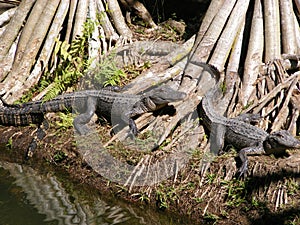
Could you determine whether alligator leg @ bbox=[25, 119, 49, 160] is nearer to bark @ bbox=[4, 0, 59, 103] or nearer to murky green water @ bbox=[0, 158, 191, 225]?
murky green water @ bbox=[0, 158, 191, 225]

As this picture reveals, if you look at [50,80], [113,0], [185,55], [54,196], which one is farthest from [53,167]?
[113,0]

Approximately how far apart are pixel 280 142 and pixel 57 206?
270cm

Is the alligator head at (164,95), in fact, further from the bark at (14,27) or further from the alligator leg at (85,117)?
the bark at (14,27)

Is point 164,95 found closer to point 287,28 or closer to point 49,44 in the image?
point 287,28

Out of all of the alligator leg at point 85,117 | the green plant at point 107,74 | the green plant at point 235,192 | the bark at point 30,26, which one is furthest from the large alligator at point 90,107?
the green plant at point 235,192

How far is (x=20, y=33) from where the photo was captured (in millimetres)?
9641

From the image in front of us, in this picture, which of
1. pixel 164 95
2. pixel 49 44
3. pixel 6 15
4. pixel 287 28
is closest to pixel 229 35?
pixel 287 28

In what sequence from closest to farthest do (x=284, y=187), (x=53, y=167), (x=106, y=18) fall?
(x=284, y=187) < (x=53, y=167) < (x=106, y=18)

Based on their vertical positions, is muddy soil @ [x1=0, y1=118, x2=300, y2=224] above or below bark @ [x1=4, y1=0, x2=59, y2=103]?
below

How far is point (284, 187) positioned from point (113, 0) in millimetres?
4987

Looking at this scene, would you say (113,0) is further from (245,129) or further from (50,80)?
(245,129)

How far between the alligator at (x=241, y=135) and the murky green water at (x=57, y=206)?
1364 millimetres

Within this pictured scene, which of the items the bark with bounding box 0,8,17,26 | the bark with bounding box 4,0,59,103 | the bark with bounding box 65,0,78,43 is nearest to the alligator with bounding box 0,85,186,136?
→ the bark with bounding box 4,0,59,103

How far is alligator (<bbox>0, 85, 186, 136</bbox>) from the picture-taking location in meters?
7.83
